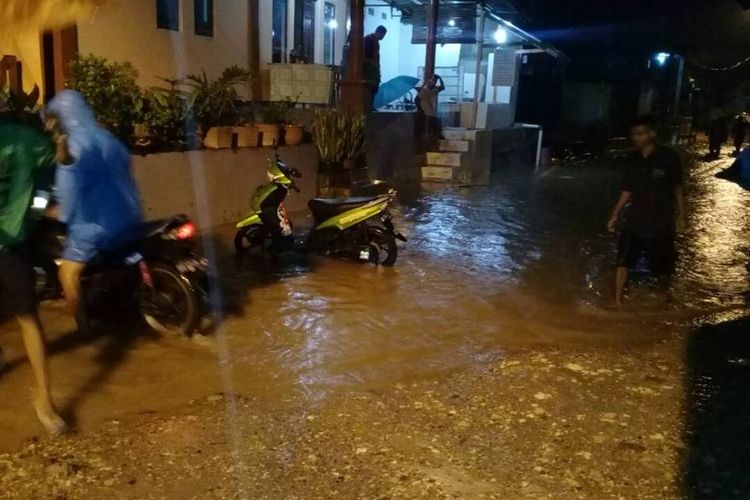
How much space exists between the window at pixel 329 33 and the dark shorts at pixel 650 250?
39.4 feet

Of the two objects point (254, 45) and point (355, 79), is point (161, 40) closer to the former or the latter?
point (254, 45)

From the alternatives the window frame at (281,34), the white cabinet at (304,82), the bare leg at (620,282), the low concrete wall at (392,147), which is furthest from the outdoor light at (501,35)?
the bare leg at (620,282)

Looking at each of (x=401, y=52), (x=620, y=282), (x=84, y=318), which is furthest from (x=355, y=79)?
(x=401, y=52)

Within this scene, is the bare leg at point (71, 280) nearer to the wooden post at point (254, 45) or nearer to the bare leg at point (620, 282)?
the bare leg at point (620, 282)

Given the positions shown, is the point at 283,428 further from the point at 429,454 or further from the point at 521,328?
the point at 521,328

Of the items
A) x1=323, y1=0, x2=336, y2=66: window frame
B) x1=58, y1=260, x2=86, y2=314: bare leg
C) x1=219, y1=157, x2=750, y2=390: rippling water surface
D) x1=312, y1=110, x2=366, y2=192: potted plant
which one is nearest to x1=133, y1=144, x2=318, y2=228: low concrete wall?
x1=312, y1=110, x2=366, y2=192: potted plant

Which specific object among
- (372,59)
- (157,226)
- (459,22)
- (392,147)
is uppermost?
(459,22)

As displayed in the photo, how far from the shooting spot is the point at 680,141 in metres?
35.1

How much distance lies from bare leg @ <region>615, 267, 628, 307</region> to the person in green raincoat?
5148mm

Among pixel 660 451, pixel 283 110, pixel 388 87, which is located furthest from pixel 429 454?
pixel 388 87

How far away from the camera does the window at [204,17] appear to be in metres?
12.7

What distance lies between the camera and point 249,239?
8.34 meters

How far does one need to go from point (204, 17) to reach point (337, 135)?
3.87 meters

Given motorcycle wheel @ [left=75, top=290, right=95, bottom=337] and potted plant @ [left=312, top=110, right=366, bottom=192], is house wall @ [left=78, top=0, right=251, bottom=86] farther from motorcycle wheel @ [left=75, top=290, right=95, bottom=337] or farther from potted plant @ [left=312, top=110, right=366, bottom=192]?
motorcycle wheel @ [left=75, top=290, right=95, bottom=337]
